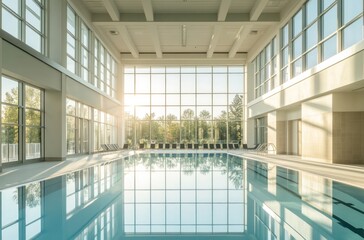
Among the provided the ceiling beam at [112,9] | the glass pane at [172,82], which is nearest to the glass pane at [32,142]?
the ceiling beam at [112,9]

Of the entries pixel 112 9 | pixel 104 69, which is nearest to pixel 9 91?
pixel 112 9

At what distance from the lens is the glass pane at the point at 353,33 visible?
31.1 ft

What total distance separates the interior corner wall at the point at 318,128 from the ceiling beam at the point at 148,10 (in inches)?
322

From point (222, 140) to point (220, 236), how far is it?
2241cm

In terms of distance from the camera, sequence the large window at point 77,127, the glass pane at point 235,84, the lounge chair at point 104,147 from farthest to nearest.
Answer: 1. the glass pane at point 235,84
2. the lounge chair at point 104,147
3. the large window at point 77,127

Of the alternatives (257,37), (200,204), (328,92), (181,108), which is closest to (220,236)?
(200,204)

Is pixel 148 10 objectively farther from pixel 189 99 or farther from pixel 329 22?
pixel 189 99

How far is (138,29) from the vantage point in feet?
59.9

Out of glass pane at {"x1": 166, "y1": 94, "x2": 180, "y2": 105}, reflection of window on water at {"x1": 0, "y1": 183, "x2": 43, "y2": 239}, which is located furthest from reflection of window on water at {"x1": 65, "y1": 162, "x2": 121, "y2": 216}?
glass pane at {"x1": 166, "y1": 94, "x2": 180, "y2": 105}

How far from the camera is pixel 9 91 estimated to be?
9.76 meters

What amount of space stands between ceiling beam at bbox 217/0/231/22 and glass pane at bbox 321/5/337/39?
13.2 ft

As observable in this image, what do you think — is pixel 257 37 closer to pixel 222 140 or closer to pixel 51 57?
pixel 222 140

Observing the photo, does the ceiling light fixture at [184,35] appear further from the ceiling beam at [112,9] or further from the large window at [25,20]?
the large window at [25,20]

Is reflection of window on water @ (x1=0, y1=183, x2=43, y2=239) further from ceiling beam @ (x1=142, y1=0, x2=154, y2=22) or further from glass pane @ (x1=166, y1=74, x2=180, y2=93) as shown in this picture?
glass pane @ (x1=166, y1=74, x2=180, y2=93)
